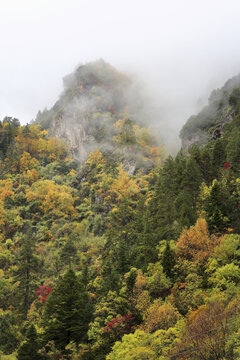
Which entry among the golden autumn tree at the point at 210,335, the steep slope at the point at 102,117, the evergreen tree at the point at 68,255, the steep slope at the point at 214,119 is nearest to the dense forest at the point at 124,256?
the golden autumn tree at the point at 210,335

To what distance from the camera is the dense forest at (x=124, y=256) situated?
20412 millimetres

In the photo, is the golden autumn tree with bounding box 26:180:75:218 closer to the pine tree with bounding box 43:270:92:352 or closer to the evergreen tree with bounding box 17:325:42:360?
the pine tree with bounding box 43:270:92:352

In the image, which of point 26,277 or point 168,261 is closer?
point 168,261

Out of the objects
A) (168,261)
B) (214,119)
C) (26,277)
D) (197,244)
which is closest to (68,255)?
(26,277)

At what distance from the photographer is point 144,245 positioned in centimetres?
3575

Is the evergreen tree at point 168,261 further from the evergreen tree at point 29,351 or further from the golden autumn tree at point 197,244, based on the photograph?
the evergreen tree at point 29,351

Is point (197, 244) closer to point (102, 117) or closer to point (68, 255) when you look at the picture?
point (68, 255)

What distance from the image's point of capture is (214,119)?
238 ft

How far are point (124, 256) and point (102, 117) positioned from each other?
72.9 m

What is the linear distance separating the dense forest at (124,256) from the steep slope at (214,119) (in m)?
0.62

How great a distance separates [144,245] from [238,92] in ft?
148

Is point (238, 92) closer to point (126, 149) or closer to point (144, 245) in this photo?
point (126, 149)

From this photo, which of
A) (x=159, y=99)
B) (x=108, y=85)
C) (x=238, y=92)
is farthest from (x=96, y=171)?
(x=159, y=99)

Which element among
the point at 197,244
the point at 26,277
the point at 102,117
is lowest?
the point at 197,244
